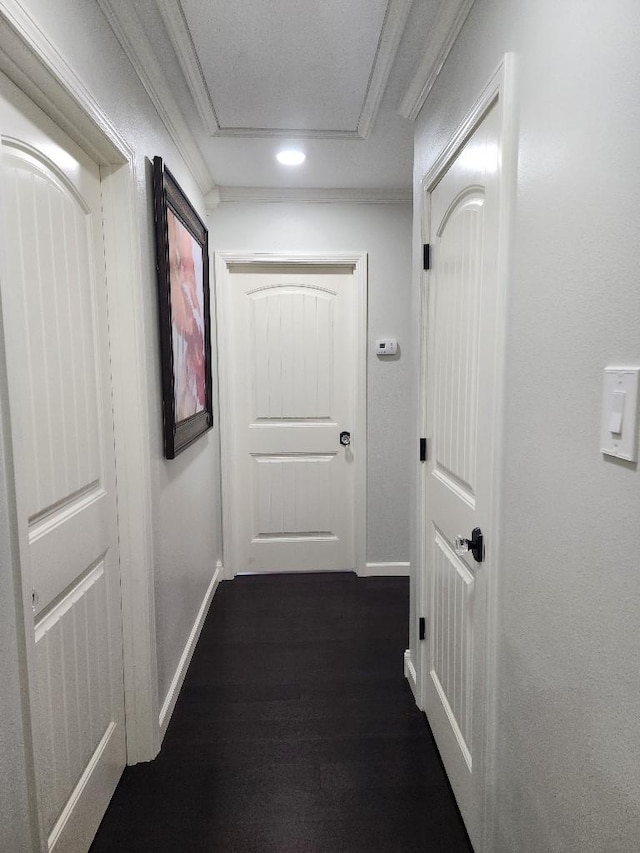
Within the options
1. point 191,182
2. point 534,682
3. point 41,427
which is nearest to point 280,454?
point 191,182

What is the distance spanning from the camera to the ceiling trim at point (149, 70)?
1375mm

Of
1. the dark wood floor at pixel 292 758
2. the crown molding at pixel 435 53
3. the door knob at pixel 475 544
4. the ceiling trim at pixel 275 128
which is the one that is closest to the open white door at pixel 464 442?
the door knob at pixel 475 544

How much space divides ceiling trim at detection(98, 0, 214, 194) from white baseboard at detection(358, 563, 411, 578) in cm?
259

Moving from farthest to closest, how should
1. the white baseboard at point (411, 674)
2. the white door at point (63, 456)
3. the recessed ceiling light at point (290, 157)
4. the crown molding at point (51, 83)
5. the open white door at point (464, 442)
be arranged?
1. the recessed ceiling light at point (290, 157)
2. the white baseboard at point (411, 674)
3. the open white door at point (464, 442)
4. the white door at point (63, 456)
5. the crown molding at point (51, 83)

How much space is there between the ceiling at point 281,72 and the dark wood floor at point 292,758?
93.8 inches

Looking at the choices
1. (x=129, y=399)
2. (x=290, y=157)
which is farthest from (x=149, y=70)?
(x=129, y=399)

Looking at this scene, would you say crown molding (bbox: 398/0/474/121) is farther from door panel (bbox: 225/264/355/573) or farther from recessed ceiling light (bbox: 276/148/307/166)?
door panel (bbox: 225/264/355/573)

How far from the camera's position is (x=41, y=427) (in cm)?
112

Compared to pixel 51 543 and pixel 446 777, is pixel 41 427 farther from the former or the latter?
pixel 446 777

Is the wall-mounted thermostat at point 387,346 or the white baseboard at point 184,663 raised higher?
the wall-mounted thermostat at point 387,346

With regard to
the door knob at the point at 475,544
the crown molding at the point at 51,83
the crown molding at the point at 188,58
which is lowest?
the door knob at the point at 475,544

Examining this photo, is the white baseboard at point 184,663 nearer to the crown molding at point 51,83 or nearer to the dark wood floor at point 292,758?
the dark wood floor at point 292,758

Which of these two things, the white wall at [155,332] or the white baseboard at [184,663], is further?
the white baseboard at [184,663]

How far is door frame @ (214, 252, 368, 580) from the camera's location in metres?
2.96
